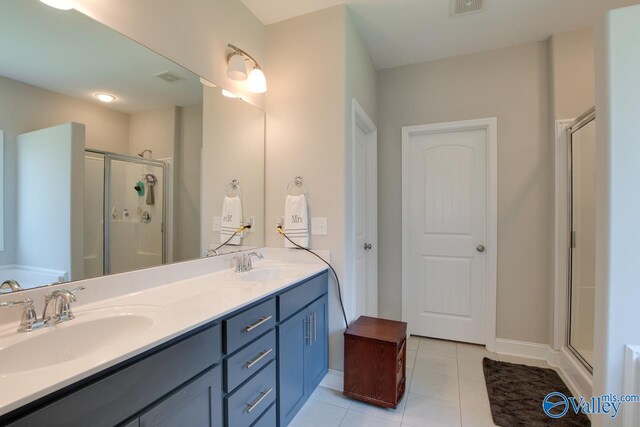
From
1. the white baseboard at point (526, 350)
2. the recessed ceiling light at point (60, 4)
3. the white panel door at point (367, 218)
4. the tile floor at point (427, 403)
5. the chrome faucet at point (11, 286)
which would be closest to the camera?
the chrome faucet at point (11, 286)

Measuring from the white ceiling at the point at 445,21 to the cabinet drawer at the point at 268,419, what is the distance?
2570 mm

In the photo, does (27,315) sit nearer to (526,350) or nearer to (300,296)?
(300,296)

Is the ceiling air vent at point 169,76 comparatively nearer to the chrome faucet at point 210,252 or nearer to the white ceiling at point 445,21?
the white ceiling at point 445,21

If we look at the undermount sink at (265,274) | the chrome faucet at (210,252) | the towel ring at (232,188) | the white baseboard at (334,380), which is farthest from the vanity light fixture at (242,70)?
the white baseboard at (334,380)

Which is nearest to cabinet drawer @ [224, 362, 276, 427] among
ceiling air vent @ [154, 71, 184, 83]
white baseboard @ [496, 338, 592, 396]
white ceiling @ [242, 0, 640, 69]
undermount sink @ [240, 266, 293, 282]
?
undermount sink @ [240, 266, 293, 282]

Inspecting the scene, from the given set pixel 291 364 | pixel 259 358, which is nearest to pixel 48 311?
Answer: pixel 259 358

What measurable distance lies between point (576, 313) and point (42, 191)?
3392mm

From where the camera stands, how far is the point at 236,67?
1.88 metres

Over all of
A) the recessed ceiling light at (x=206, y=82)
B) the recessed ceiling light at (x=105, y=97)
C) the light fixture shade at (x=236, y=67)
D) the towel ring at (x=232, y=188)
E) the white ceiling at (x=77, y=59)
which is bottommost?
the towel ring at (x=232, y=188)

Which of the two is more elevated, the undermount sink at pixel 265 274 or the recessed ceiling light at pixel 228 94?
the recessed ceiling light at pixel 228 94

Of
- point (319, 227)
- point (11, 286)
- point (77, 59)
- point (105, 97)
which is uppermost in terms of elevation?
point (77, 59)

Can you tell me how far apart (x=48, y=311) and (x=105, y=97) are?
3.02 ft

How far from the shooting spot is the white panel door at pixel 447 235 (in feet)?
9.00

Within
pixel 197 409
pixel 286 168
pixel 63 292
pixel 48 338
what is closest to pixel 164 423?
pixel 197 409
